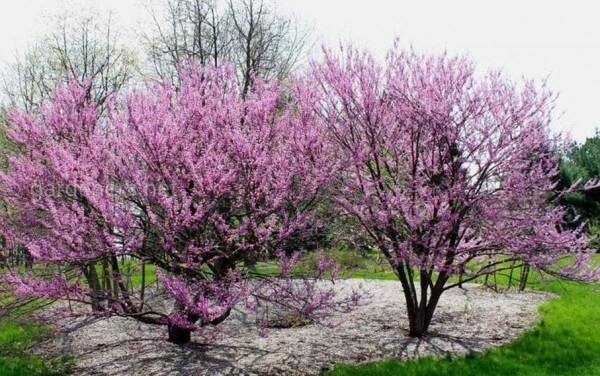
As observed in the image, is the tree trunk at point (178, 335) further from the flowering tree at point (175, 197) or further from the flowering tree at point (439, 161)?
the flowering tree at point (439, 161)

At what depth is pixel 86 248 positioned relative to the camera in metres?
4.82

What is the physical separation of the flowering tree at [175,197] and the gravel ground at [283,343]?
529 mm

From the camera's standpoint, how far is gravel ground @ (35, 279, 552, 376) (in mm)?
5609

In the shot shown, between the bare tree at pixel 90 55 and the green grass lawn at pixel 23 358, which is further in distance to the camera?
the bare tree at pixel 90 55

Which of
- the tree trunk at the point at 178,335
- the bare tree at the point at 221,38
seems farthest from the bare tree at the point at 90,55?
the tree trunk at the point at 178,335

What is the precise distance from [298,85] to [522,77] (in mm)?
2878

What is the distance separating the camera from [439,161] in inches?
257

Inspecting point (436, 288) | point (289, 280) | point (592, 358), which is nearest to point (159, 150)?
point (289, 280)

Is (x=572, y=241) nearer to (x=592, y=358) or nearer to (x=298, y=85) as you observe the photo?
(x=592, y=358)

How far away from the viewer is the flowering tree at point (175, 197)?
4.72m

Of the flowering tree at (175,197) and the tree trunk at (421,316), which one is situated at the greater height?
the flowering tree at (175,197)

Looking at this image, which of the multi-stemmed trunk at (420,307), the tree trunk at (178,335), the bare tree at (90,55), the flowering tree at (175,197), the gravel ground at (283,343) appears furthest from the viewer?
the bare tree at (90,55)

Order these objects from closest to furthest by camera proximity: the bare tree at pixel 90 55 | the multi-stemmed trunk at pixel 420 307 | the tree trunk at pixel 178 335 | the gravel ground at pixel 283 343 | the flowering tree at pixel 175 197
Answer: the flowering tree at pixel 175 197, the gravel ground at pixel 283 343, the tree trunk at pixel 178 335, the multi-stemmed trunk at pixel 420 307, the bare tree at pixel 90 55

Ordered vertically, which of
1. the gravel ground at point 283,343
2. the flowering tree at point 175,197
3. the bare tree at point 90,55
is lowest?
the gravel ground at point 283,343
